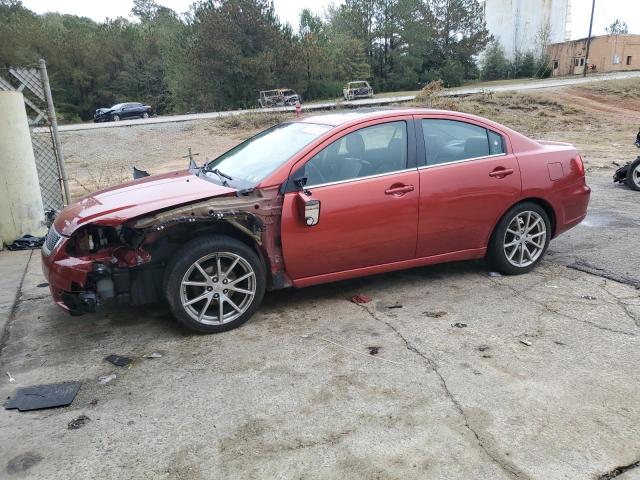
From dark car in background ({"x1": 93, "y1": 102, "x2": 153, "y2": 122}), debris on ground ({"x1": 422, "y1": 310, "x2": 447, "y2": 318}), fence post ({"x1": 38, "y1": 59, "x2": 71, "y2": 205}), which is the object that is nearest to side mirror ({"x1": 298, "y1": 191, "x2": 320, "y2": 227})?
debris on ground ({"x1": 422, "y1": 310, "x2": 447, "y2": 318})

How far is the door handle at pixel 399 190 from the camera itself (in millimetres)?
4535

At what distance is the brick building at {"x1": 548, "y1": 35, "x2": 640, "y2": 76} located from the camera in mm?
55719

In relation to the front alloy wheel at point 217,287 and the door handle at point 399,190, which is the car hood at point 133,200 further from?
the door handle at point 399,190

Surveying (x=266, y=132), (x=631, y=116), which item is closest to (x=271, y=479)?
(x=266, y=132)

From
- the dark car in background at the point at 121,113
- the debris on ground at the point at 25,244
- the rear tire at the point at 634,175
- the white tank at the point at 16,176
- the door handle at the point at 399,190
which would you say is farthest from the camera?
the dark car in background at the point at 121,113

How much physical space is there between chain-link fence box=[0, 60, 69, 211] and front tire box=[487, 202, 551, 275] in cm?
591

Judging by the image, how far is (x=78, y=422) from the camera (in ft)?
10.1

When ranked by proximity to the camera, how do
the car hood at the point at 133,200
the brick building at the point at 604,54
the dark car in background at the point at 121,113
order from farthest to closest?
the brick building at the point at 604,54 < the dark car in background at the point at 121,113 < the car hood at the point at 133,200

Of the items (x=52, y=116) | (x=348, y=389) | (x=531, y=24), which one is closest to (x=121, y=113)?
(x=52, y=116)

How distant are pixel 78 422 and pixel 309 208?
7.08 ft

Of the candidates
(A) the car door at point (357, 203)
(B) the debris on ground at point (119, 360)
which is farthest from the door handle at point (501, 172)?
(B) the debris on ground at point (119, 360)

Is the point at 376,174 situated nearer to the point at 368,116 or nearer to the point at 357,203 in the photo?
the point at 357,203

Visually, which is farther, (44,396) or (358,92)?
(358,92)

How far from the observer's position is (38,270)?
5.97 metres
